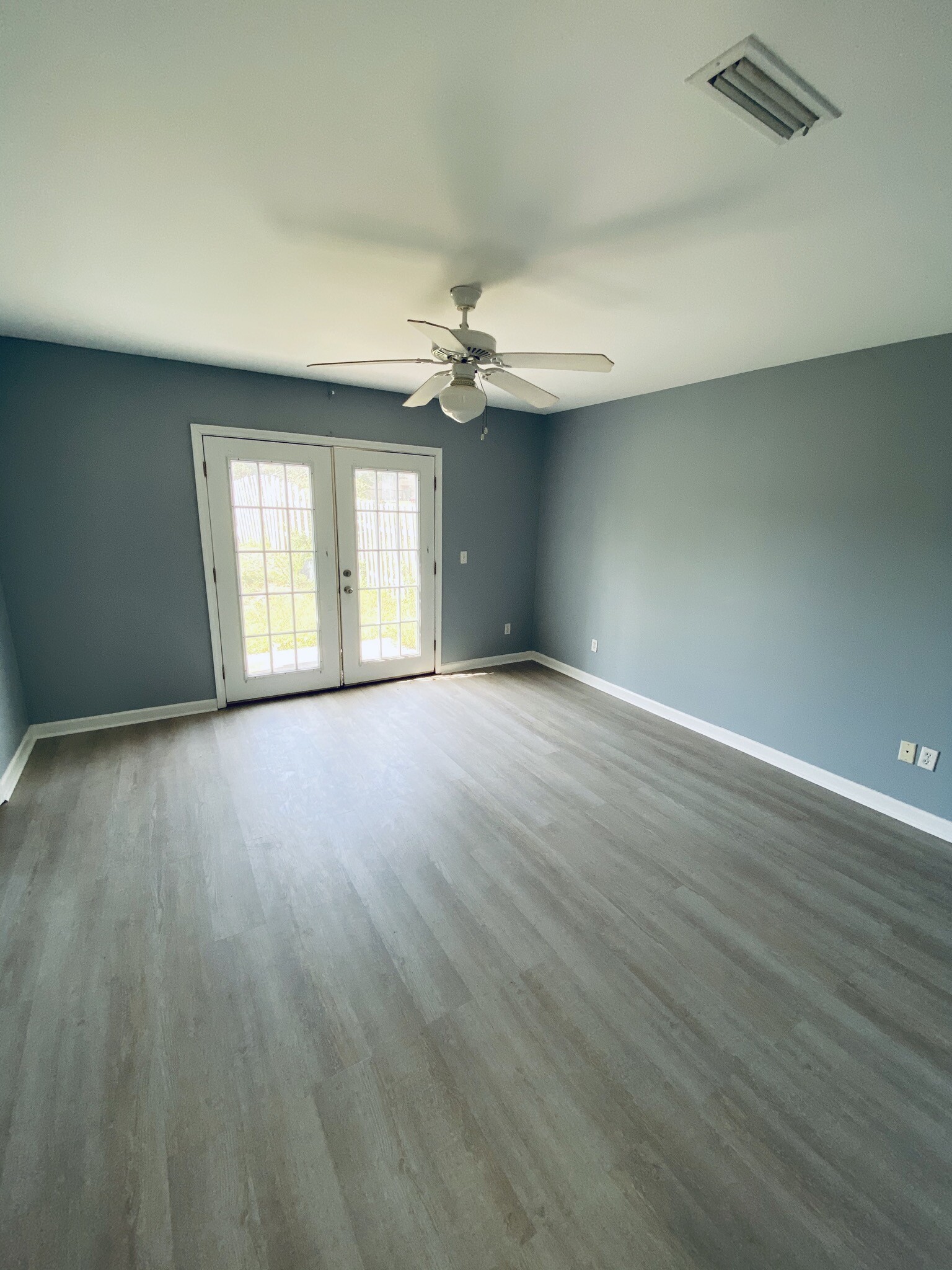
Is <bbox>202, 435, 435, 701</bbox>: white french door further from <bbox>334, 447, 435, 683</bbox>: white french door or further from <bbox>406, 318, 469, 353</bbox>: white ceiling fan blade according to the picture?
<bbox>406, 318, 469, 353</bbox>: white ceiling fan blade

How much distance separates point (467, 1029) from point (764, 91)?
8.52 feet

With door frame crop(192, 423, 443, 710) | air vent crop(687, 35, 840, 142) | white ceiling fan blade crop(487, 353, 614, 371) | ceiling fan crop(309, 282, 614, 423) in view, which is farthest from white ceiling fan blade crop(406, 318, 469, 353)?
door frame crop(192, 423, 443, 710)

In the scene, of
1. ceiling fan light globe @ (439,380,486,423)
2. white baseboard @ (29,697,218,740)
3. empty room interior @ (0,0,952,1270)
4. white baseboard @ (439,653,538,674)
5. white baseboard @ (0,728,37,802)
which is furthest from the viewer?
white baseboard @ (439,653,538,674)

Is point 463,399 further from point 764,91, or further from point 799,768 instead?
point 799,768

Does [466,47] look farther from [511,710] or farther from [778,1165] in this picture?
[511,710]

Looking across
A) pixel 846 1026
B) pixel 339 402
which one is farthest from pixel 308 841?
pixel 339 402

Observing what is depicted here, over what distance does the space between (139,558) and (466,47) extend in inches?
135

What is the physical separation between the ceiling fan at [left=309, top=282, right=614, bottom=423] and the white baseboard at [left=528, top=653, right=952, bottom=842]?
261cm

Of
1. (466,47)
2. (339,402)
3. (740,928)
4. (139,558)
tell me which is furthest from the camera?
(339,402)

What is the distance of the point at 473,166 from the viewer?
1.37 m

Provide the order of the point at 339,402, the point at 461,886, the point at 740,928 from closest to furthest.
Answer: the point at 740,928
the point at 461,886
the point at 339,402

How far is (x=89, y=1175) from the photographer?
3.84ft

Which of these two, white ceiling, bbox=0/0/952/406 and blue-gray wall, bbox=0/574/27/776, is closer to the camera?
white ceiling, bbox=0/0/952/406

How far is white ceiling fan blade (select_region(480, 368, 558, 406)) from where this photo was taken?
2.29 metres
